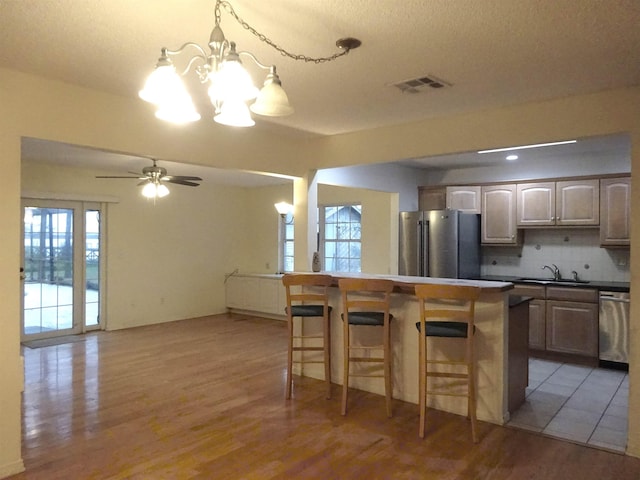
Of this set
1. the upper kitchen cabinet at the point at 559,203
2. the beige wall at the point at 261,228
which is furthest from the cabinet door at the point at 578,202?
the beige wall at the point at 261,228

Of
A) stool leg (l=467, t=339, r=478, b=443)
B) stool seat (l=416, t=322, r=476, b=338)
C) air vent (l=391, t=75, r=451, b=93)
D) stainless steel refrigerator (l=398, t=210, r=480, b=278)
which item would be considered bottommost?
stool leg (l=467, t=339, r=478, b=443)

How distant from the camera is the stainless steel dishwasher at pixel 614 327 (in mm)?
4766

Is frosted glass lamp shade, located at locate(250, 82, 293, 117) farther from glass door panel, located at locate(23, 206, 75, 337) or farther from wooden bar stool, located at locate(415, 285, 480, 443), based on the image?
glass door panel, located at locate(23, 206, 75, 337)

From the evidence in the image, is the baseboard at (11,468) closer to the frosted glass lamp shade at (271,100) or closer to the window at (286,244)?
the frosted glass lamp shade at (271,100)

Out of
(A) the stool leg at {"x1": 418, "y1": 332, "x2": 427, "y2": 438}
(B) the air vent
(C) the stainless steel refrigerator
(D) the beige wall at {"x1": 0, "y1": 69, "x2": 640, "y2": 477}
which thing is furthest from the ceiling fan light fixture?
(A) the stool leg at {"x1": 418, "y1": 332, "x2": 427, "y2": 438}

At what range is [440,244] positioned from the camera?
5820 mm

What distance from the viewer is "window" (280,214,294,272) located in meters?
8.41

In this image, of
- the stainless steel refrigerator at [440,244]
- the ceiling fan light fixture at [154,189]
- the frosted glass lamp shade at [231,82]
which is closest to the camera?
the frosted glass lamp shade at [231,82]

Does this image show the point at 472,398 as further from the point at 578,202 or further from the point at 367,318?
the point at 578,202

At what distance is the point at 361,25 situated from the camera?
219cm

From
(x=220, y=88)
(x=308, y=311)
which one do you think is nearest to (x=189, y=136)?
(x=308, y=311)

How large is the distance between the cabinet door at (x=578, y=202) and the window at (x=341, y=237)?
9.43 feet

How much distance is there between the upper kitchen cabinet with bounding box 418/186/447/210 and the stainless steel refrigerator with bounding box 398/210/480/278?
1.69ft

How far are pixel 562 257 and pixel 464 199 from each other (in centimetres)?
142
